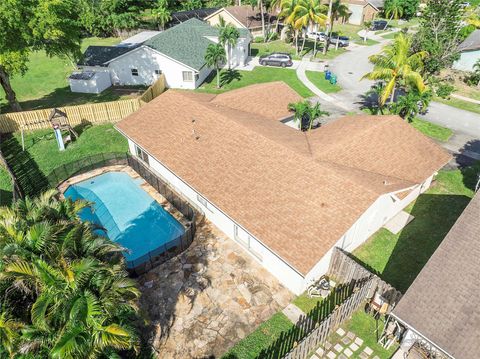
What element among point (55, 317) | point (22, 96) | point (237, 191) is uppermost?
point (55, 317)

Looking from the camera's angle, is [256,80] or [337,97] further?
[256,80]

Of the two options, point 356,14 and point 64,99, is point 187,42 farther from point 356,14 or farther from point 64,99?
point 356,14

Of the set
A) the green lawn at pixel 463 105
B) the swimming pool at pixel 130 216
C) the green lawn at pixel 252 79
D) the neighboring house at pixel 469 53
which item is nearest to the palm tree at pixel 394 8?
the neighboring house at pixel 469 53

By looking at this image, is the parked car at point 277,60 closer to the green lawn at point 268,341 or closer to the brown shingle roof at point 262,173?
the brown shingle roof at point 262,173

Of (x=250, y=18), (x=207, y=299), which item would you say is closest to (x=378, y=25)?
(x=250, y=18)

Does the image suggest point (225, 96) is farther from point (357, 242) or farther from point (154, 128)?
point (357, 242)

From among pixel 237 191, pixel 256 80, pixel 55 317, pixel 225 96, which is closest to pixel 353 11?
pixel 256 80

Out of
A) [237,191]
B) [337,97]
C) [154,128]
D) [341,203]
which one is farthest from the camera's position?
[337,97]
